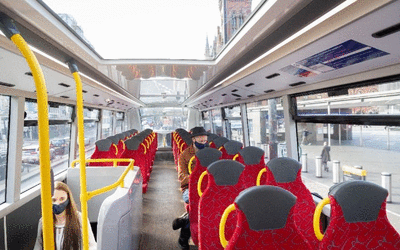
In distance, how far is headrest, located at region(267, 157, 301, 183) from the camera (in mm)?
2730

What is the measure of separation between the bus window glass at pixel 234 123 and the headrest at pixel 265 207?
23.7 feet

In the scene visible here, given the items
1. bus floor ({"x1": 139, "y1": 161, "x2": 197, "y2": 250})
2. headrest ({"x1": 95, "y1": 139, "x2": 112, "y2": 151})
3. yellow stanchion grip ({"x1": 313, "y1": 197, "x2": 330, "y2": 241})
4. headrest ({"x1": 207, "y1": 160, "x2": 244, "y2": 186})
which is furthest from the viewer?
headrest ({"x1": 95, "y1": 139, "x2": 112, "y2": 151})

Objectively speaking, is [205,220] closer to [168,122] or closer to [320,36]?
[320,36]

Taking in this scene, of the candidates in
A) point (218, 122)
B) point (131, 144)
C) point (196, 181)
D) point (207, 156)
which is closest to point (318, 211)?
point (196, 181)

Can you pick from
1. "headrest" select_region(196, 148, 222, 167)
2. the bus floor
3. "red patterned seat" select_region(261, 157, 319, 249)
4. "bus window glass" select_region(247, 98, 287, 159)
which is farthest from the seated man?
"bus window glass" select_region(247, 98, 287, 159)

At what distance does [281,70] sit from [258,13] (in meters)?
1.26

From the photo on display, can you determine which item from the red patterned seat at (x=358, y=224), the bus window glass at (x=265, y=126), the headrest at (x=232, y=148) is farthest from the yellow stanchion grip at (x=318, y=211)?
the bus window glass at (x=265, y=126)

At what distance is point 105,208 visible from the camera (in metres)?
2.19

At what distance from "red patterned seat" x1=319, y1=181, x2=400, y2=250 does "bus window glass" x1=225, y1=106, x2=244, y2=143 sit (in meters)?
7.03

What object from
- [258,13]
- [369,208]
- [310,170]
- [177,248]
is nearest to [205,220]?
[369,208]

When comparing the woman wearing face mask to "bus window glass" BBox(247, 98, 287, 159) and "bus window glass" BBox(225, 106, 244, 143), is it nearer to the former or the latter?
"bus window glass" BBox(247, 98, 287, 159)

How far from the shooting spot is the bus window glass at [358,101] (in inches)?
111

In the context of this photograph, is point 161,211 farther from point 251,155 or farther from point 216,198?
point 216,198

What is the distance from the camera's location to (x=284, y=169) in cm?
276
